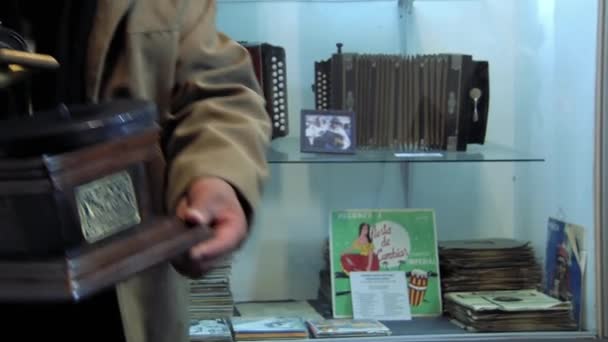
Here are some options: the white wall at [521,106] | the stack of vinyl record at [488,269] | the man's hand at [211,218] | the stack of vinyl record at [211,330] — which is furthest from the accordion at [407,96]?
the man's hand at [211,218]

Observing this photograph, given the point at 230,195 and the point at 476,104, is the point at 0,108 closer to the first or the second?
the point at 230,195

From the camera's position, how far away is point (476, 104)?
2107mm

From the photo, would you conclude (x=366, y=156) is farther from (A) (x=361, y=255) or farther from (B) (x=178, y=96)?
(B) (x=178, y=96)

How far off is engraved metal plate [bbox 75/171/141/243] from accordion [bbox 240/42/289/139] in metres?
1.29

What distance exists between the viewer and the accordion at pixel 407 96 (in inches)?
82.0

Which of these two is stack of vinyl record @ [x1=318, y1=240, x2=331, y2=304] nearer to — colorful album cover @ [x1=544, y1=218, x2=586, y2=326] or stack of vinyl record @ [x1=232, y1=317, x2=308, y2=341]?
stack of vinyl record @ [x1=232, y1=317, x2=308, y2=341]

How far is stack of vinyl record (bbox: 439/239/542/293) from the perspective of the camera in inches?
81.9

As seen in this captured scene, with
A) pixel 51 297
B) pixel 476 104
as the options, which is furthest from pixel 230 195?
pixel 476 104

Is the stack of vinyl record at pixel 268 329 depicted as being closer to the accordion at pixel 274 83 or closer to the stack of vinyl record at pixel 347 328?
the stack of vinyl record at pixel 347 328

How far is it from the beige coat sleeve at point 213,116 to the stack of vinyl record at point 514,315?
1.02m

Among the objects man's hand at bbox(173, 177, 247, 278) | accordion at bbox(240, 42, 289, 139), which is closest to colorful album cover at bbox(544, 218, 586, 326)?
accordion at bbox(240, 42, 289, 139)

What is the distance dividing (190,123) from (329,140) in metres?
1.07

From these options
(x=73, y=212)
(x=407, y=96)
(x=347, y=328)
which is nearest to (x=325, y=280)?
(x=347, y=328)

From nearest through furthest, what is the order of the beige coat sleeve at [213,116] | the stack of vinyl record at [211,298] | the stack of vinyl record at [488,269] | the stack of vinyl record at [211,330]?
Result: the beige coat sleeve at [213,116] < the stack of vinyl record at [211,330] < the stack of vinyl record at [211,298] < the stack of vinyl record at [488,269]
